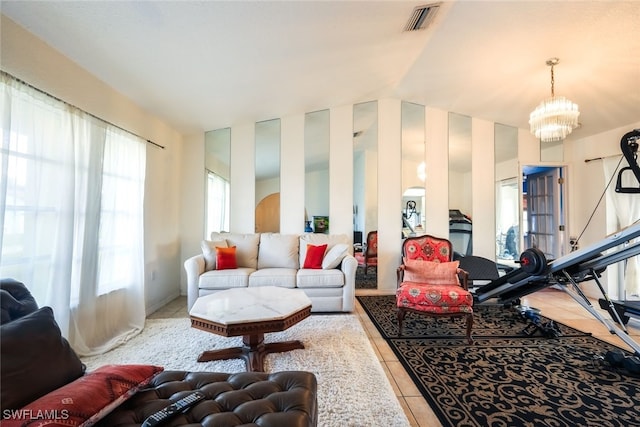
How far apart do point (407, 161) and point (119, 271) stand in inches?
161

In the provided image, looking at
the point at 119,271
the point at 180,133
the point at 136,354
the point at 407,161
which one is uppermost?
the point at 180,133

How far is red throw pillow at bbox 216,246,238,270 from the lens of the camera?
3.50 meters

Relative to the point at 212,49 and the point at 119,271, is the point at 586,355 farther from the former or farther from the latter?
the point at 119,271

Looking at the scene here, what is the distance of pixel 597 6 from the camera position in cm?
220

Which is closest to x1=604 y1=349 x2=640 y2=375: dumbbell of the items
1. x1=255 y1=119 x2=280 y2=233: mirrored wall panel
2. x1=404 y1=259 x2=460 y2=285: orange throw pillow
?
x1=404 y1=259 x2=460 y2=285: orange throw pillow

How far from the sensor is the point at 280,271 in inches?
137

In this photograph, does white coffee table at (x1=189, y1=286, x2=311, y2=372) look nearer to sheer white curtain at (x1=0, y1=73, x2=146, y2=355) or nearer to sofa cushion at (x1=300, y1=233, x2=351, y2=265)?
sheer white curtain at (x1=0, y1=73, x2=146, y2=355)

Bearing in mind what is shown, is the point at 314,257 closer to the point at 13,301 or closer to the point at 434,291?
the point at 434,291

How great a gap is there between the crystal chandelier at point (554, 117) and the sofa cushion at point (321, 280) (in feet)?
9.01

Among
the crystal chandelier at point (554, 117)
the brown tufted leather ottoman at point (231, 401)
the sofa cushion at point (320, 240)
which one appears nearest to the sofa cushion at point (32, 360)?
the brown tufted leather ottoman at point (231, 401)

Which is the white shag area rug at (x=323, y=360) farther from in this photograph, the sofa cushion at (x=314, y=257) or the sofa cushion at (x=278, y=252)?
the sofa cushion at (x=278, y=252)

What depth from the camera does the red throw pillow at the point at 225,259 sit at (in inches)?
138

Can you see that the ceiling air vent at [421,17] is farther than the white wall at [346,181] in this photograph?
No

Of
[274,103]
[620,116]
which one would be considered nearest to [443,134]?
[620,116]
